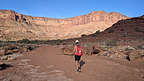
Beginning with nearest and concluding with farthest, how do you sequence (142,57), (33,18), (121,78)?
(121,78) → (142,57) → (33,18)

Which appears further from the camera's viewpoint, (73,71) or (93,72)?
(73,71)

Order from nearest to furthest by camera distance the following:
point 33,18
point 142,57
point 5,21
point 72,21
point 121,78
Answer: point 121,78 → point 142,57 → point 5,21 → point 33,18 → point 72,21

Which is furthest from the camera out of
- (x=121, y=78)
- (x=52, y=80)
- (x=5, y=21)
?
(x=5, y=21)

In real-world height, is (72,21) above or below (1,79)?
above

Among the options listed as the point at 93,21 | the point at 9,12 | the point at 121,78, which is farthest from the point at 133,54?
the point at 93,21

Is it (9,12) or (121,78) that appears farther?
(9,12)

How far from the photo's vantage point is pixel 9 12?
354ft

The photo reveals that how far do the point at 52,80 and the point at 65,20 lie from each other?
6368 inches

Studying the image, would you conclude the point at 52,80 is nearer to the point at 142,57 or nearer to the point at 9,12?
the point at 142,57

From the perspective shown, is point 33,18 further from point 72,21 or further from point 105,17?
point 105,17

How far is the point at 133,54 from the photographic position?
8.98 m

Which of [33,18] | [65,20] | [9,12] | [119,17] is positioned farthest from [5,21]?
[119,17]

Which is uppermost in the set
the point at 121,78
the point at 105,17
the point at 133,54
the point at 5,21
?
the point at 105,17

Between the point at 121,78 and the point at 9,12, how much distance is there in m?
122
